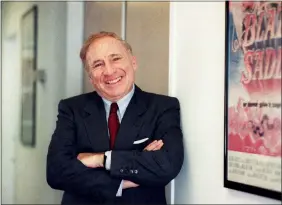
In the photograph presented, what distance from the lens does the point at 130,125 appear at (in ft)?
6.80

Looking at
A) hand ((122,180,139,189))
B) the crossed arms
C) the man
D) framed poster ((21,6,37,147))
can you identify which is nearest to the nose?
the man

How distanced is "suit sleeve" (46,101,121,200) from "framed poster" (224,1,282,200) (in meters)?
0.55

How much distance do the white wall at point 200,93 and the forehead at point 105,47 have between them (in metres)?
0.31

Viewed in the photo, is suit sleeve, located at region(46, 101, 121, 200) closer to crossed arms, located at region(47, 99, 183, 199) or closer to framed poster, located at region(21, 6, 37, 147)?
crossed arms, located at region(47, 99, 183, 199)

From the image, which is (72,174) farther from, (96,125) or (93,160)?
(96,125)

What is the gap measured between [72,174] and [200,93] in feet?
2.35

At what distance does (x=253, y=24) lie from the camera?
1.68m

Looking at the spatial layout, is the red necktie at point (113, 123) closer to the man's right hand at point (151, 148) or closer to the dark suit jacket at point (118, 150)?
the dark suit jacket at point (118, 150)

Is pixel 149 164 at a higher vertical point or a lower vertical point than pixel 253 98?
lower

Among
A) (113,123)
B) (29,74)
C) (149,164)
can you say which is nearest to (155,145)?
(149,164)

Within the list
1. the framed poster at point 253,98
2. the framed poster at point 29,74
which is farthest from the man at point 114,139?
the framed poster at point 29,74

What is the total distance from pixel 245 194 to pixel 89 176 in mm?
699

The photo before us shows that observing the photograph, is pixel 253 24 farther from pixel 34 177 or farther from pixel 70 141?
pixel 34 177

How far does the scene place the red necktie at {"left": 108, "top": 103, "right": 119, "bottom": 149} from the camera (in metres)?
2.09
